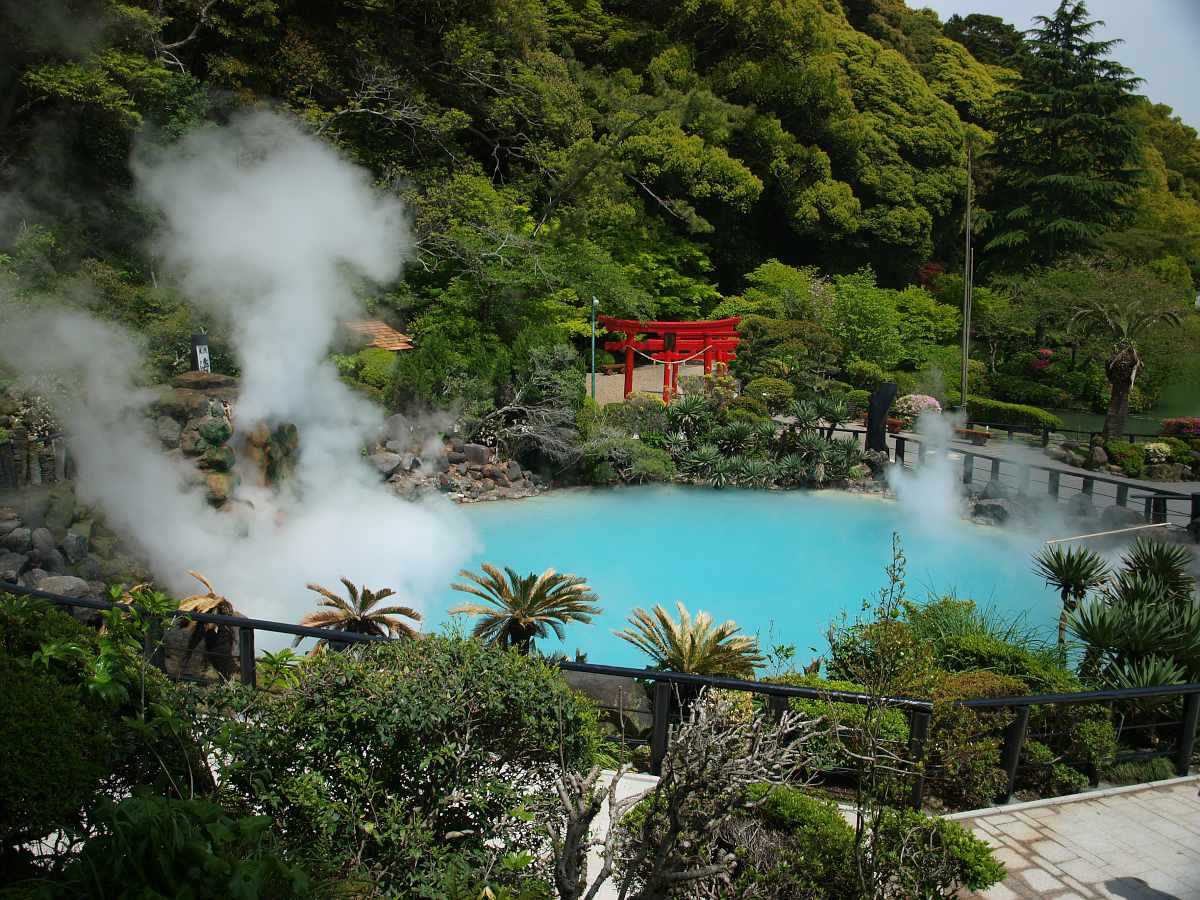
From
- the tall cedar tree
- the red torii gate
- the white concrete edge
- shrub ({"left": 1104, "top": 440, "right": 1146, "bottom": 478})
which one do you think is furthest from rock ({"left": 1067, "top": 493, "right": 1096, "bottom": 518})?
the tall cedar tree

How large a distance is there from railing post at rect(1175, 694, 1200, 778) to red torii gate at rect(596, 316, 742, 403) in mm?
12928

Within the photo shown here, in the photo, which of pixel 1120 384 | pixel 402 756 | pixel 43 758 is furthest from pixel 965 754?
pixel 1120 384

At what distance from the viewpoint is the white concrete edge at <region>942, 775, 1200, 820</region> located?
4363 millimetres

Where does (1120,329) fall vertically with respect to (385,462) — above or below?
above

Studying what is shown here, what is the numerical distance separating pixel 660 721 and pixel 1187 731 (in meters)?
3.14

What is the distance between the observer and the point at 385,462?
13570mm

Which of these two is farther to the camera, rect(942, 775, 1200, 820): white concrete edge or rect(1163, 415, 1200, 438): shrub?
rect(1163, 415, 1200, 438): shrub

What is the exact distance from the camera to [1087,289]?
20.5 metres

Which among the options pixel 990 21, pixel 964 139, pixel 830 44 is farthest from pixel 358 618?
pixel 990 21

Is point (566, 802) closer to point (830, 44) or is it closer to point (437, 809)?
point (437, 809)

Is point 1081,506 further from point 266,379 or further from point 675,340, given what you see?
point 266,379

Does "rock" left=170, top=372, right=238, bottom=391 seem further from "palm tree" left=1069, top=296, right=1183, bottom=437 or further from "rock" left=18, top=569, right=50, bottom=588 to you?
"palm tree" left=1069, top=296, right=1183, bottom=437

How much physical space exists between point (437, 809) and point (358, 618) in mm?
3097

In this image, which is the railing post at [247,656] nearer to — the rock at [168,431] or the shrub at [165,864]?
the shrub at [165,864]
